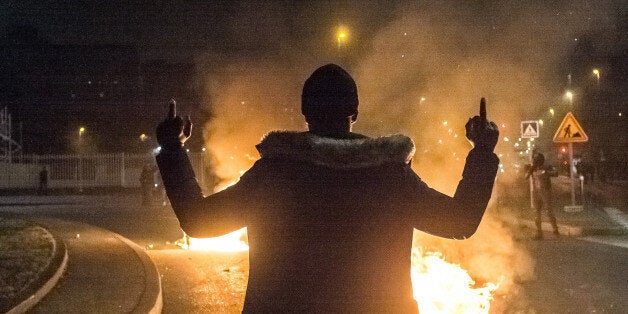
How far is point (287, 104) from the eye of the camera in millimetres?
15516

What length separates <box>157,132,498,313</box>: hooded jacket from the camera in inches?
74.1

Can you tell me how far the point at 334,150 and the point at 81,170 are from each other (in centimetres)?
3300

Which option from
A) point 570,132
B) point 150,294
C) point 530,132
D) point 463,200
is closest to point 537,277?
point 150,294

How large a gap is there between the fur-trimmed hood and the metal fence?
30.4 meters

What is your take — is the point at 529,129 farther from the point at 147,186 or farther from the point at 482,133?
the point at 482,133

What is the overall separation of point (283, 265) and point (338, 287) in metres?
0.16

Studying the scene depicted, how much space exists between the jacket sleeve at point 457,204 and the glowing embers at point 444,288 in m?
2.87

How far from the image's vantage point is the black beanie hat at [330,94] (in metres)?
2.06

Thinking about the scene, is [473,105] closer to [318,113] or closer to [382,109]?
[382,109]

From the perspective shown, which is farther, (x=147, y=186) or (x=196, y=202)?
(x=147, y=186)

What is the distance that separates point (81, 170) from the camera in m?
33.0

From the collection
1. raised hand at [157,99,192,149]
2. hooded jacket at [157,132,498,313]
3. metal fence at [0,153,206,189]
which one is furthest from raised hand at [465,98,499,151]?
metal fence at [0,153,206,189]

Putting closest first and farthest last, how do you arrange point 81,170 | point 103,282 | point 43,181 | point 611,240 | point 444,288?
point 444,288 → point 103,282 → point 611,240 → point 43,181 → point 81,170

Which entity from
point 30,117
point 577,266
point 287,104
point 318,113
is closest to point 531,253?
point 577,266
